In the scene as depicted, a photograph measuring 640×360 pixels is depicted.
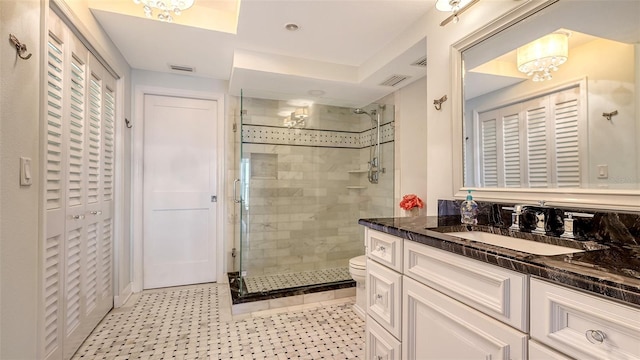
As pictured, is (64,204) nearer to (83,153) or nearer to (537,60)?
(83,153)

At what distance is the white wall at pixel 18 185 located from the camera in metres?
1.11

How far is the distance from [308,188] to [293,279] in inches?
41.4

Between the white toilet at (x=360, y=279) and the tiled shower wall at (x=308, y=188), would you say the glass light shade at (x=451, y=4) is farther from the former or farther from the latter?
the white toilet at (x=360, y=279)

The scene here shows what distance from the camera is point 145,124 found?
120 inches

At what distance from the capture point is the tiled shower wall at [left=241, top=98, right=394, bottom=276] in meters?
3.18

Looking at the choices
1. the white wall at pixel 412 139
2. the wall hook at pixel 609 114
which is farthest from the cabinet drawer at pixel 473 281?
the white wall at pixel 412 139

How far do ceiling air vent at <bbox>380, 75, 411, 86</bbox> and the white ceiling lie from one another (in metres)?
0.06

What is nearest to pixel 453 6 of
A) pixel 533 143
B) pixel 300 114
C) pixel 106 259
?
pixel 533 143

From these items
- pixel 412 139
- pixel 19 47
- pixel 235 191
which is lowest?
pixel 235 191

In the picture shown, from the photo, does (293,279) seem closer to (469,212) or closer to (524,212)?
(469,212)

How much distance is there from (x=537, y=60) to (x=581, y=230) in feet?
2.61

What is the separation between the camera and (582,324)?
669mm

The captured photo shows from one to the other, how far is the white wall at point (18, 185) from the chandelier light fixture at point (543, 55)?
7.21 feet

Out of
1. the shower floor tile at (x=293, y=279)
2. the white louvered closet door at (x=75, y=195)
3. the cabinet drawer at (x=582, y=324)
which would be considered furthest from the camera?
the shower floor tile at (x=293, y=279)
